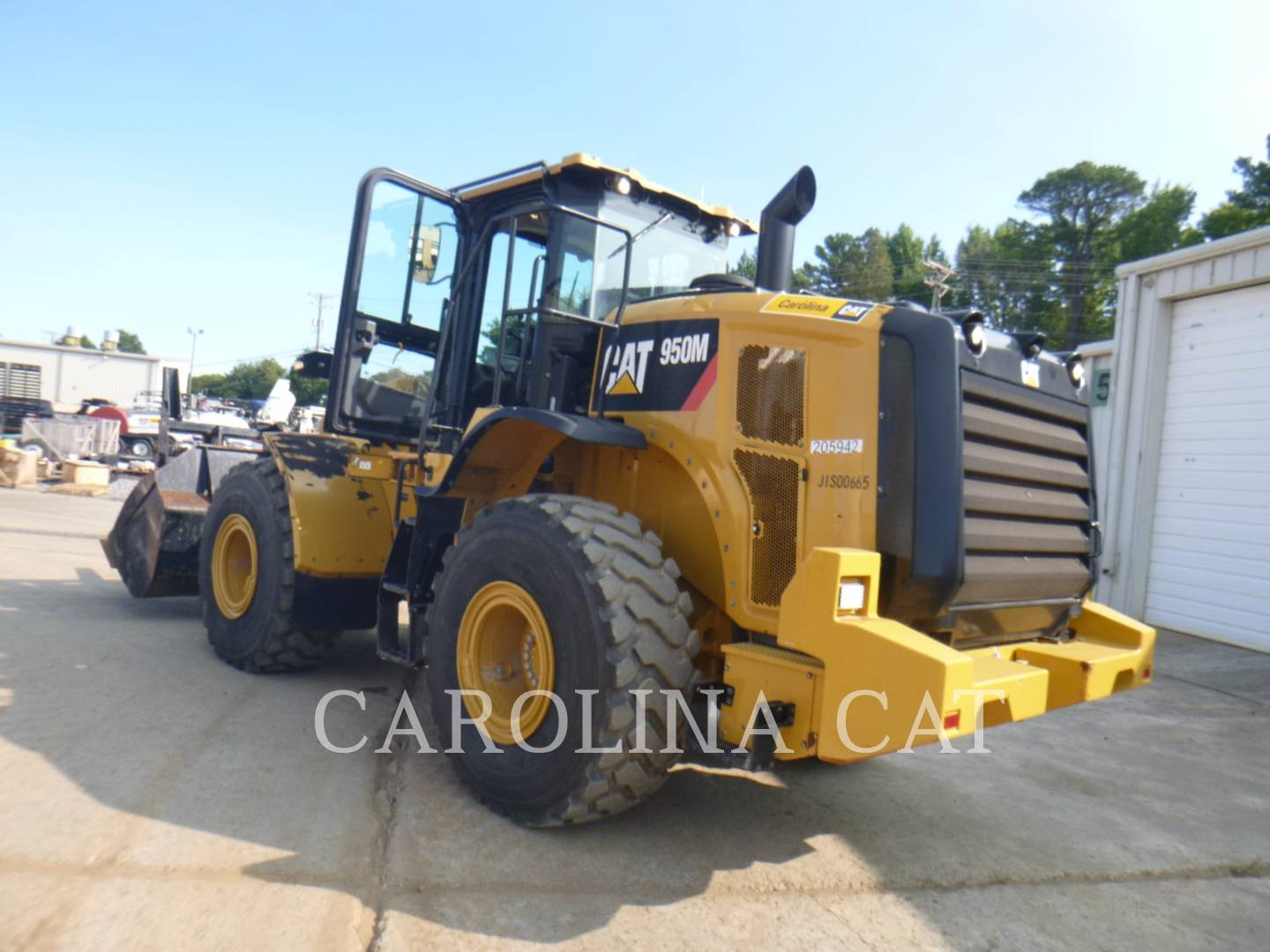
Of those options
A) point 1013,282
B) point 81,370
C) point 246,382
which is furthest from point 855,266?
point 246,382

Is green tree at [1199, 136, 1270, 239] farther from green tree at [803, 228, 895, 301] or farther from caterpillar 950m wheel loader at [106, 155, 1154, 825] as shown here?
caterpillar 950m wheel loader at [106, 155, 1154, 825]

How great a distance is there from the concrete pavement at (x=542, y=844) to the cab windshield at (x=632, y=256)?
2.24 meters

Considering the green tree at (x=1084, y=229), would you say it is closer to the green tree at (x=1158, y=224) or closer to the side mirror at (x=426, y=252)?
the green tree at (x=1158, y=224)

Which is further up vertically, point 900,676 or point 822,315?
point 822,315

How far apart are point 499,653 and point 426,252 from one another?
247 centimetres

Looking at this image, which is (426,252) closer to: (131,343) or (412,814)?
(412,814)

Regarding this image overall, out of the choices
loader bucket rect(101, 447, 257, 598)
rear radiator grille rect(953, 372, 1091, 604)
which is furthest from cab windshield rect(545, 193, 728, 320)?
loader bucket rect(101, 447, 257, 598)

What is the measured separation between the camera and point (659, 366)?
3.81 meters

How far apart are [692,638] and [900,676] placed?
78 cm

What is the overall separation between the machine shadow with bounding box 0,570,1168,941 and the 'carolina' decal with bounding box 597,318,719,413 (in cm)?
168

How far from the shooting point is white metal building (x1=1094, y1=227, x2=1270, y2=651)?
8242 mm

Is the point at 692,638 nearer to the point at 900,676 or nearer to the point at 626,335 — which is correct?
the point at 900,676

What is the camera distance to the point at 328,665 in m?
5.79

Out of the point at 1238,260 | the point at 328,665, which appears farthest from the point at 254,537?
the point at 1238,260
